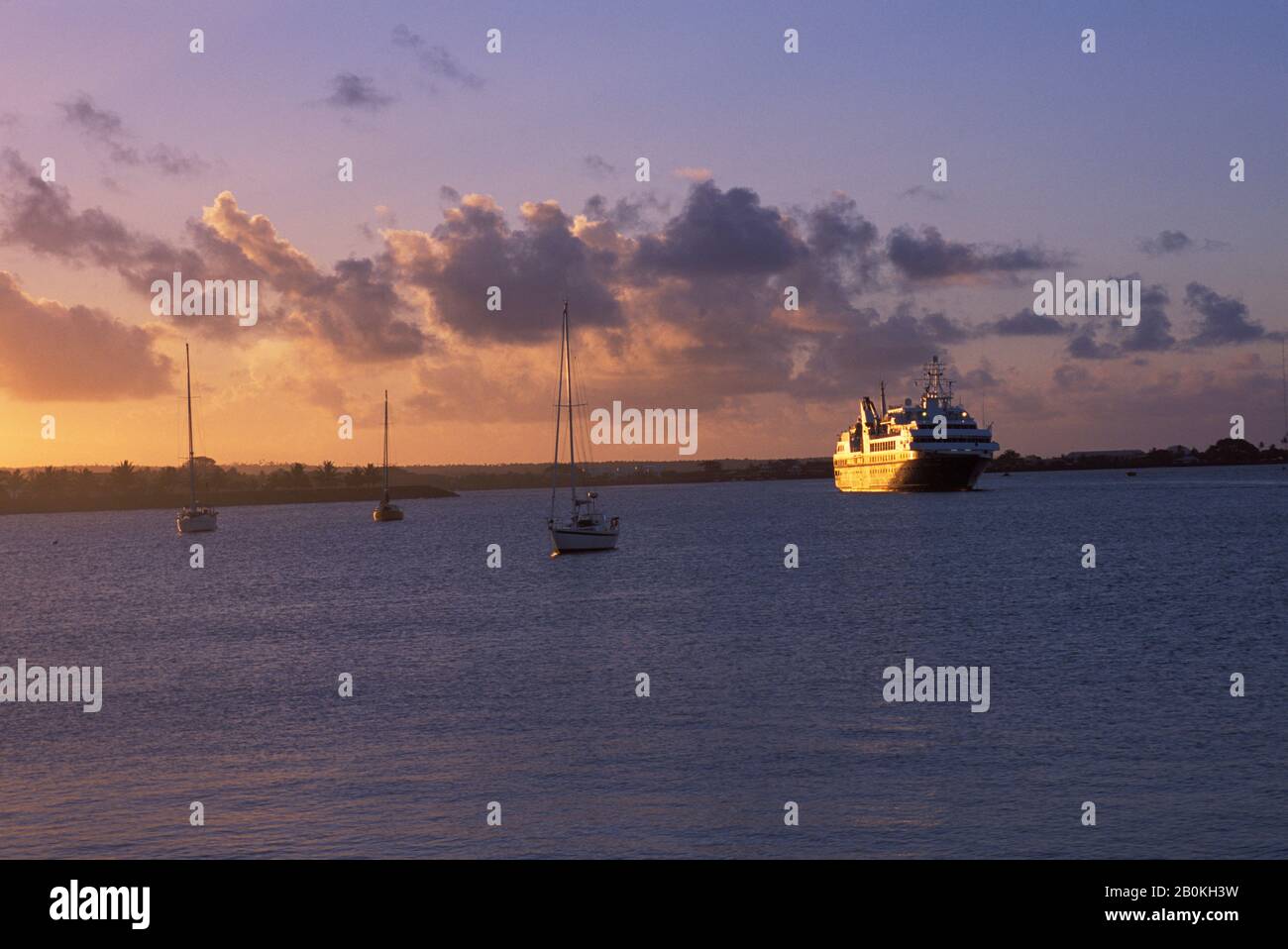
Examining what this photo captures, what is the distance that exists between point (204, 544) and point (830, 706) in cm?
11416

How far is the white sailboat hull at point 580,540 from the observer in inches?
3376

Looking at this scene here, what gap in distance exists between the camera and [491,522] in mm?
178625

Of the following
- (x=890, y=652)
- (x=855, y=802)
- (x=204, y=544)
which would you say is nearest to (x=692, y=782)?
(x=855, y=802)

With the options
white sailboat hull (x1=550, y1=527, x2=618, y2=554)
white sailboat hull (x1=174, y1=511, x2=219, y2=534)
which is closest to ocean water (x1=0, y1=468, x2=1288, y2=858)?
white sailboat hull (x1=550, y1=527, x2=618, y2=554)

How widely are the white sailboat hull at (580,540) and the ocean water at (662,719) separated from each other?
9.85 metres

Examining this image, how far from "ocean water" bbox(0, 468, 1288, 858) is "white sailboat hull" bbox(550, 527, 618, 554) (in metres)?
9.85

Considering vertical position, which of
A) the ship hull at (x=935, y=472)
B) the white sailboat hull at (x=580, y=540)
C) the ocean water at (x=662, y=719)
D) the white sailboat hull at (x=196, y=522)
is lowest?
the ocean water at (x=662, y=719)

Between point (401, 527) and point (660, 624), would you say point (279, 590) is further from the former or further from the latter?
point (401, 527)

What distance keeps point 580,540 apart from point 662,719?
189 ft

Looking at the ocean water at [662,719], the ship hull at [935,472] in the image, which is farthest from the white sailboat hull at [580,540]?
the ship hull at [935,472]

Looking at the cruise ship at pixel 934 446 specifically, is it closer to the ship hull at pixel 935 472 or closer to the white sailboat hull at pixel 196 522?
the ship hull at pixel 935 472

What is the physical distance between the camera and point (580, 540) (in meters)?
87.3

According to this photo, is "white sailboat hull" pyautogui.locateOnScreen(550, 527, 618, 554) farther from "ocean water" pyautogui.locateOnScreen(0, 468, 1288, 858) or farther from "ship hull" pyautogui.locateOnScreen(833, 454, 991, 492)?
"ship hull" pyautogui.locateOnScreen(833, 454, 991, 492)

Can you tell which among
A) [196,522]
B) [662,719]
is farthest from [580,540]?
[196,522]
